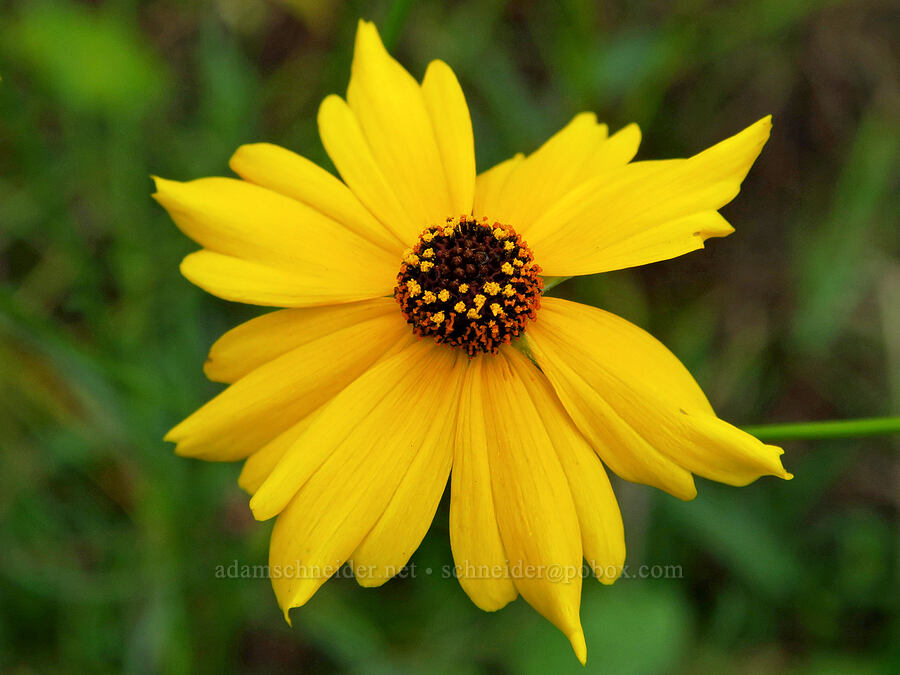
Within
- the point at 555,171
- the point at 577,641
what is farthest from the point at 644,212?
the point at 577,641

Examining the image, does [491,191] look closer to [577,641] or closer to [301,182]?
[301,182]

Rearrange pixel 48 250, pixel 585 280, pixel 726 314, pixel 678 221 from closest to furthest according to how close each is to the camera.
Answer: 1. pixel 678 221
2. pixel 585 280
3. pixel 48 250
4. pixel 726 314

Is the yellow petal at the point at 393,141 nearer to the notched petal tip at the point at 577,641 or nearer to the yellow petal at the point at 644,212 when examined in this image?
the yellow petal at the point at 644,212

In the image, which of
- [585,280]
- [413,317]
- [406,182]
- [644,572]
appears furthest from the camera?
[585,280]

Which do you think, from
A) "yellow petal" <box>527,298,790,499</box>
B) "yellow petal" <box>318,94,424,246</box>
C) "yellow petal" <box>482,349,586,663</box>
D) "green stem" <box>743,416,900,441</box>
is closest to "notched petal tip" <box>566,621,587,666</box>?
"yellow petal" <box>482,349,586,663</box>

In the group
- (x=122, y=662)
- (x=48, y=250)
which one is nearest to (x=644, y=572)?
(x=122, y=662)

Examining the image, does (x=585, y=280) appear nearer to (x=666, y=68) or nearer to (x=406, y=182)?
(x=666, y=68)
